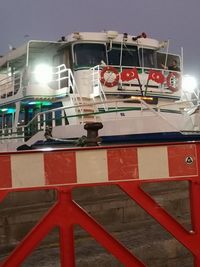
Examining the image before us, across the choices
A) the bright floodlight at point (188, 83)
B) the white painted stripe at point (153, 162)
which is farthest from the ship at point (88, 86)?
the white painted stripe at point (153, 162)

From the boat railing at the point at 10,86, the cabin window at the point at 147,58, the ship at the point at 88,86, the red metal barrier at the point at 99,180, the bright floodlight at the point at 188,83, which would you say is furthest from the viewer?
the bright floodlight at the point at 188,83

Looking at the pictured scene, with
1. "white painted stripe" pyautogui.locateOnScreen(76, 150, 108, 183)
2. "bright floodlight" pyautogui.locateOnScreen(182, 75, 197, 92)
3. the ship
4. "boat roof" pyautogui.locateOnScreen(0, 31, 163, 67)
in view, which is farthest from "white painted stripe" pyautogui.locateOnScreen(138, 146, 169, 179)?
"bright floodlight" pyautogui.locateOnScreen(182, 75, 197, 92)

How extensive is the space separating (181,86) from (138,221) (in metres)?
8.60

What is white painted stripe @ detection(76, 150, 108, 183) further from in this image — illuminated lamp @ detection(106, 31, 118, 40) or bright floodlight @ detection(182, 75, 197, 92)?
bright floodlight @ detection(182, 75, 197, 92)

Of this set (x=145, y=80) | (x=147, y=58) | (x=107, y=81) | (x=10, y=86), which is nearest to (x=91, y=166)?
(x=107, y=81)

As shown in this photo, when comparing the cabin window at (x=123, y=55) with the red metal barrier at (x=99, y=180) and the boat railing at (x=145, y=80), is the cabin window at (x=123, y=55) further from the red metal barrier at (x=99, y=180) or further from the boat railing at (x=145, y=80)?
the red metal barrier at (x=99, y=180)

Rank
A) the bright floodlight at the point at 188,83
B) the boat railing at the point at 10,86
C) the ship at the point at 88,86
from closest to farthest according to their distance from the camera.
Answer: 1. the ship at the point at 88,86
2. the boat railing at the point at 10,86
3. the bright floodlight at the point at 188,83

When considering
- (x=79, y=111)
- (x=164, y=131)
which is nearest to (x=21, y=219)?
(x=164, y=131)

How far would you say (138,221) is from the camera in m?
6.31

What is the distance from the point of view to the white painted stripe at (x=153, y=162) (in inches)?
124

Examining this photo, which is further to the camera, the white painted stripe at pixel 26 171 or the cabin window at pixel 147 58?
the cabin window at pixel 147 58

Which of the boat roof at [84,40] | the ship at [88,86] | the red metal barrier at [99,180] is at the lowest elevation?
the red metal barrier at [99,180]

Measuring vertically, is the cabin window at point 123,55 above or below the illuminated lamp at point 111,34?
below

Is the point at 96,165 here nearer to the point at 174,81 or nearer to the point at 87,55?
the point at 87,55
